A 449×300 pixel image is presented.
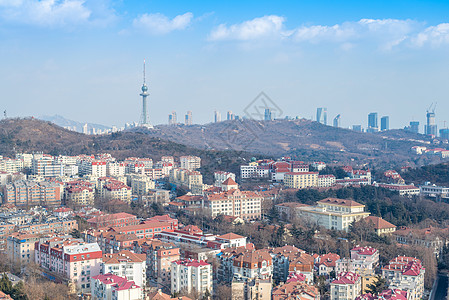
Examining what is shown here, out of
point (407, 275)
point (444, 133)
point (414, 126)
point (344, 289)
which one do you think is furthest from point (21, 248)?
point (414, 126)

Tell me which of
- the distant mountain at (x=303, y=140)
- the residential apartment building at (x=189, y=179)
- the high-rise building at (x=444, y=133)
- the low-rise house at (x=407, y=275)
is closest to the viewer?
the low-rise house at (x=407, y=275)

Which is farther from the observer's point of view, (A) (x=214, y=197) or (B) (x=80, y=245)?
(A) (x=214, y=197)

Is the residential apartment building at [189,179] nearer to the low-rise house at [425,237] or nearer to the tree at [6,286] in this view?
the low-rise house at [425,237]

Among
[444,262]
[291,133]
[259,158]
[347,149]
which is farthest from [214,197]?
[291,133]

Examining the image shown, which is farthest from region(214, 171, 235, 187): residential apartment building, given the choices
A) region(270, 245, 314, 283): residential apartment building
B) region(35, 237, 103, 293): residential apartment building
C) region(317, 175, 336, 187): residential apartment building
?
region(35, 237, 103, 293): residential apartment building

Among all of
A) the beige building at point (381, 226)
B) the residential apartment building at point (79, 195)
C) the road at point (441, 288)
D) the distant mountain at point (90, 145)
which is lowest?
the road at point (441, 288)

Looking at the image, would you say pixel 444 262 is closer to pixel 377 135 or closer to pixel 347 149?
pixel 347 149

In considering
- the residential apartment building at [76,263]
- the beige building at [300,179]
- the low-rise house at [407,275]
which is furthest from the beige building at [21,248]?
the beige building at [300,179]
